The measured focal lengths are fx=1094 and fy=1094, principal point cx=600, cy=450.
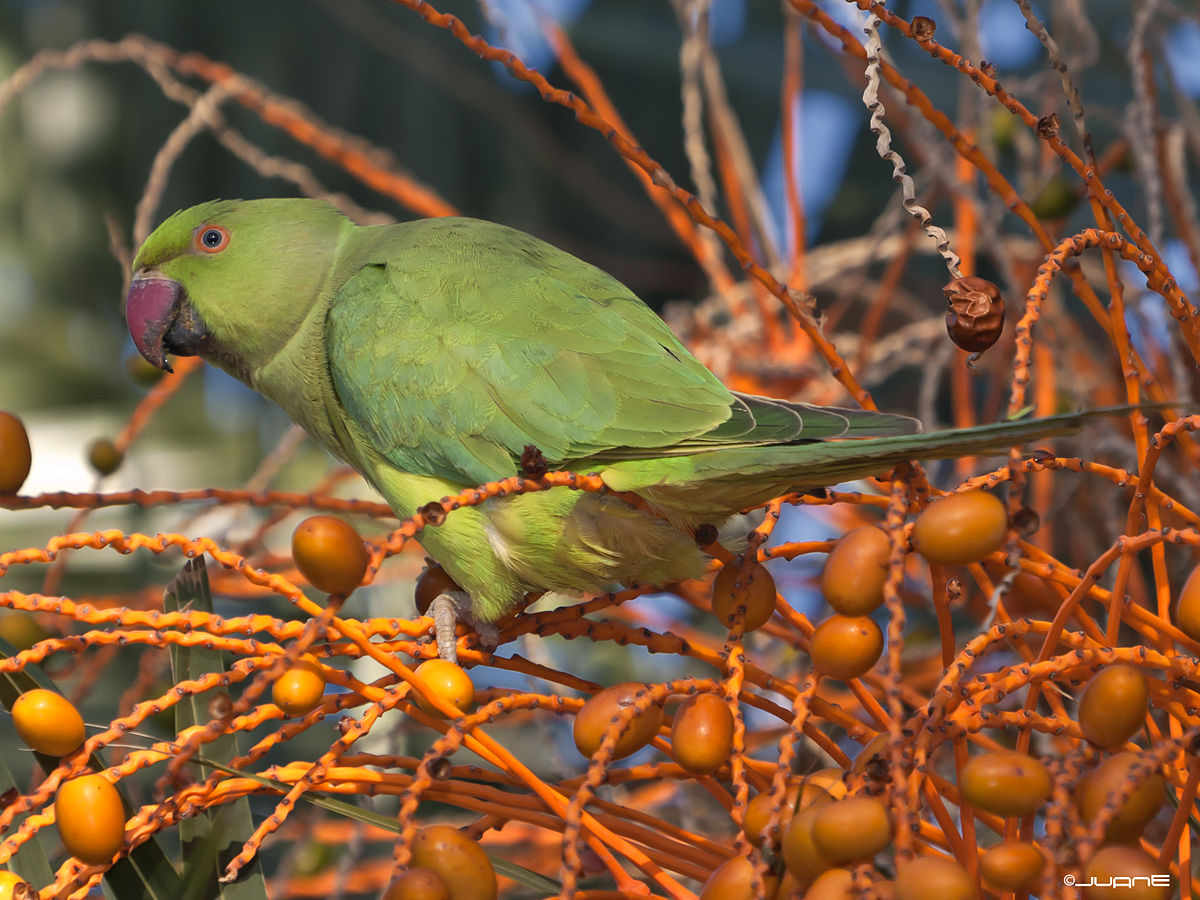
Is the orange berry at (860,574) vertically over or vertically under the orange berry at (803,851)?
over

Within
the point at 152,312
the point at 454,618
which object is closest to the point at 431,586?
the point at 454,618

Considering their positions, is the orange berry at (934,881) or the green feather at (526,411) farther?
the green feather at (526,411)

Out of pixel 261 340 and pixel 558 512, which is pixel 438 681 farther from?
pixel 261 340

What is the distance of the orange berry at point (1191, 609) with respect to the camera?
0.59 meters

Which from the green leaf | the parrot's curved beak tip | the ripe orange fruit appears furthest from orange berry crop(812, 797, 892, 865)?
the parrot's curved beak tip

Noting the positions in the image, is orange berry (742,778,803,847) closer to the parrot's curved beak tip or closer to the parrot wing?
the parrot wing

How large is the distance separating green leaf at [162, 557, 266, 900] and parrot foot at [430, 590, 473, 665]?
10.0 inches

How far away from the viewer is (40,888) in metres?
→ 0.64

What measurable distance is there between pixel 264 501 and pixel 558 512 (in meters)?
0.27

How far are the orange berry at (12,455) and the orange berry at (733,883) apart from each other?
1.45 feet

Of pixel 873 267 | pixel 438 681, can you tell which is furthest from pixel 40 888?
pixel 873 267

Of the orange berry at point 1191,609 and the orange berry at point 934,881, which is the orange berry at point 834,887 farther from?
the orange berry at point 1191,609

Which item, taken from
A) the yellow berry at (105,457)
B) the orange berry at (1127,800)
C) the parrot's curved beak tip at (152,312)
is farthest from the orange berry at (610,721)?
the parrot's curved beak tip at (152,312)

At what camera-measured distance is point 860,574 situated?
1.92 ft
